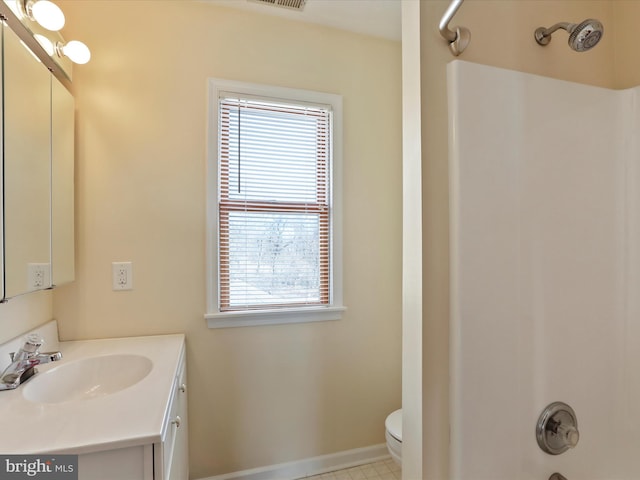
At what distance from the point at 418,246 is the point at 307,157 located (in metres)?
1.28

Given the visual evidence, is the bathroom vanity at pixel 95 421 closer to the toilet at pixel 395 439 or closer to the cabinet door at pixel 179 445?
the cabinet door at pixel 179 445

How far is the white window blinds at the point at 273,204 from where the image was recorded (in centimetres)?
179

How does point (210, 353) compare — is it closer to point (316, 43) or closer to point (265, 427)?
point (265, 427)

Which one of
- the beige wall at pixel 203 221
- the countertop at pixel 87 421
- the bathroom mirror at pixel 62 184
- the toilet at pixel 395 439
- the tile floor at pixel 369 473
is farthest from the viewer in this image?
the tile floor at pixel 369 473

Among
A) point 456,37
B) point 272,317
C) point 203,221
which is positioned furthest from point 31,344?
point 456,37

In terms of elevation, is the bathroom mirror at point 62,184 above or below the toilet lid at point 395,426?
above

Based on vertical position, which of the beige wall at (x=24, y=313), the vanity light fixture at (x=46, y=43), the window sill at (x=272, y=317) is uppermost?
the vanity light fixture at (x=46, y=43)

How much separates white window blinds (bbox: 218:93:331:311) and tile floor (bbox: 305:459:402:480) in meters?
1.00

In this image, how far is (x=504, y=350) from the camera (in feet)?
2.67

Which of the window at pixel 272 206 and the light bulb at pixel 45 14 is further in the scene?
the window at pixel 272 206

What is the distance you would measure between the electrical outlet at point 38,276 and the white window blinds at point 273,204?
73cm

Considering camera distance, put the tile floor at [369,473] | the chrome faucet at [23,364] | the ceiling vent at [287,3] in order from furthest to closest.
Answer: the tile floor at [369,473], the ceiling vent at [287,3], the chrome faucet at [23,364]

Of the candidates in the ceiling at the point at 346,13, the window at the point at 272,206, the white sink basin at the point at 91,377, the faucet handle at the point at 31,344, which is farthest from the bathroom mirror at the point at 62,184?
the ceiling at the point at 346,13

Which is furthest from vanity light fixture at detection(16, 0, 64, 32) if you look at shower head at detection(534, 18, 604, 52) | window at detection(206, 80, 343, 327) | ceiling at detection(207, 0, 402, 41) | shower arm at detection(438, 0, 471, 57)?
shower head at detection(534, 18, 604, 52)
